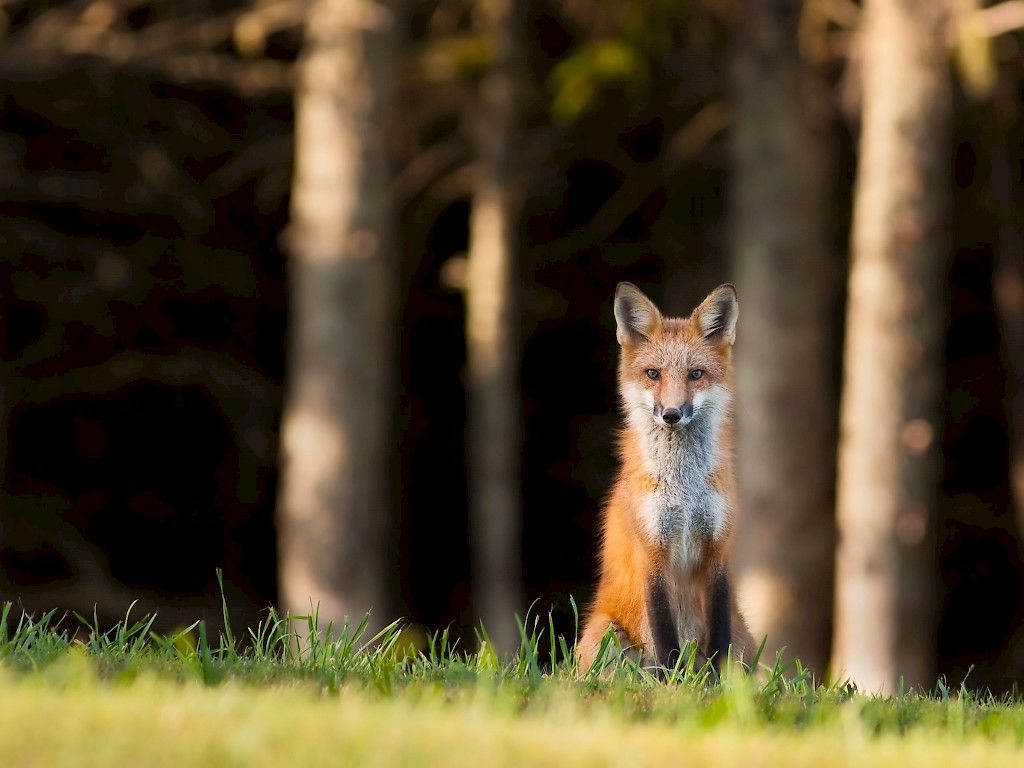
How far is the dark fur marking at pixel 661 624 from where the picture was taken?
6078 mm

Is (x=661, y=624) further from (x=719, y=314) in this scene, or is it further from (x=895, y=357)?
(x=895, y=357)

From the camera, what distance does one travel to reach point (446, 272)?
659 inches

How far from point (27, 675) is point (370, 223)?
792 centimetres

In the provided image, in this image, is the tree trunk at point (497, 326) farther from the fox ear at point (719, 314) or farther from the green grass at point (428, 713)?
the fox ear at point (719, 314)

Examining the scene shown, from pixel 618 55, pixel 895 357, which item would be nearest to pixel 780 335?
pixel 895 357

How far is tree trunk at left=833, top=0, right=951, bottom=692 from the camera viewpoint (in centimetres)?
1139

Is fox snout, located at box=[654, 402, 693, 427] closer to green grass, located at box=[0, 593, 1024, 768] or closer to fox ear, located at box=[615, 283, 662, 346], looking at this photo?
fox ear, located at box=[615, 283, 662, 346]

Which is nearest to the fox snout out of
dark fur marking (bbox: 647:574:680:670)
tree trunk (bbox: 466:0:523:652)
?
dark fur marking (bbox: 647:574:680:670)

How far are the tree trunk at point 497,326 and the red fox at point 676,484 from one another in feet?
29.7

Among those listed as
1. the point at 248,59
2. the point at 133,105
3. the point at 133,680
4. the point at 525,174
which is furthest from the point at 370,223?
the point at 133,680

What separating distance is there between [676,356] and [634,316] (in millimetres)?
263

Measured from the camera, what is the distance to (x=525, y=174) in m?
16.2

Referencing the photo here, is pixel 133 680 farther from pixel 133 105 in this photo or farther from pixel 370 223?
pixel 133 105

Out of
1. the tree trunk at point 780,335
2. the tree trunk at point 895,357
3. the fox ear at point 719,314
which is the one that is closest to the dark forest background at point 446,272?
the tree trunk at point 780,335
